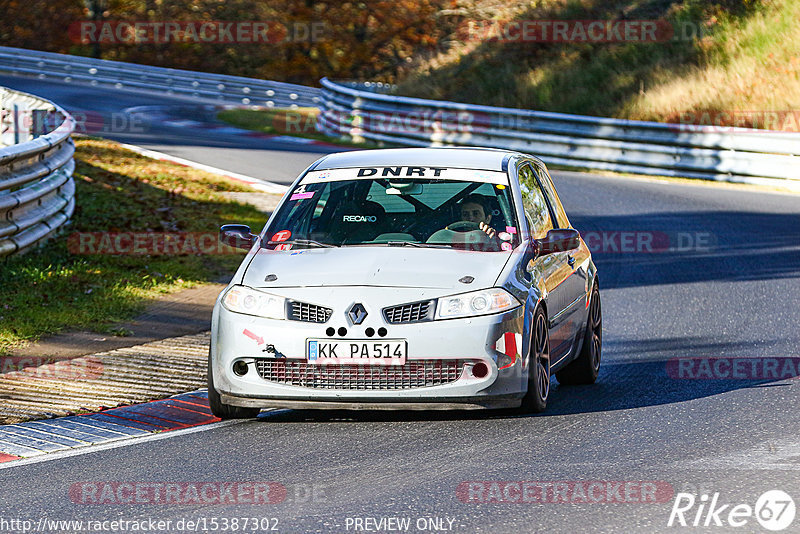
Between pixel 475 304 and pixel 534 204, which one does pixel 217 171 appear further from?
pixel 475 304

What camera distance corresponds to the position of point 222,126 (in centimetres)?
3147

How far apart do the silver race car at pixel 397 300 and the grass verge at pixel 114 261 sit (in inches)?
114

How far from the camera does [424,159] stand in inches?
342

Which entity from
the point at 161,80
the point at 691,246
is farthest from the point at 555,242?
the point at 161,80

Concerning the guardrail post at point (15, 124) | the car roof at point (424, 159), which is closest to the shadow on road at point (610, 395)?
the car roof at point (424, 159)

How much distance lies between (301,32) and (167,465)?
4889 cm

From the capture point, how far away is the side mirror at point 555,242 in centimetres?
812

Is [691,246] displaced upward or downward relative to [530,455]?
downward

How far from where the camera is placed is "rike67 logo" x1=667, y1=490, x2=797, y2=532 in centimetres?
535

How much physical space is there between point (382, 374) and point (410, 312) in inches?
14.9

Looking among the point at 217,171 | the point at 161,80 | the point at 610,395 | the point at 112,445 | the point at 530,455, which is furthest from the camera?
the point at 161,80

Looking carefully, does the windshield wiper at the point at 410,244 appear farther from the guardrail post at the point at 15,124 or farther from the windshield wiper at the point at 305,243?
the guardrail post at the point at 15,124

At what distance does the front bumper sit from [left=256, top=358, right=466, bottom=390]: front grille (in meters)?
0.01

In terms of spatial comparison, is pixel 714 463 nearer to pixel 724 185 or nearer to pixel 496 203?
pixel 496 203
